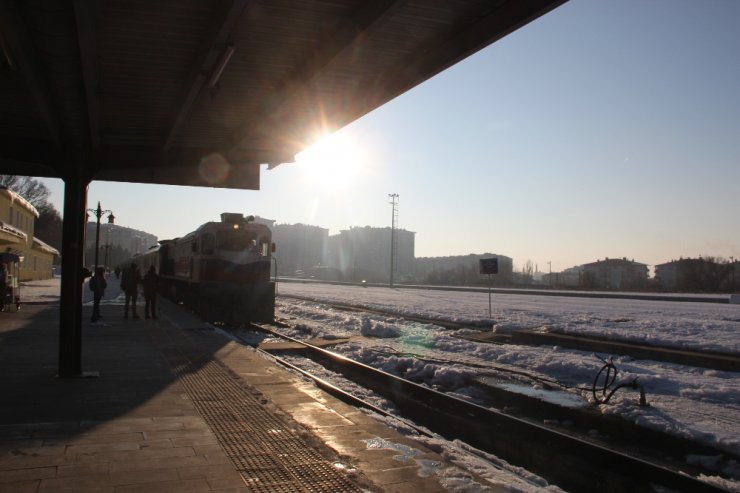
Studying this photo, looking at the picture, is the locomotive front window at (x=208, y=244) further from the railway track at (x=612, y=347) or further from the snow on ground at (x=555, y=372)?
the railway track at (x=612, y=347)

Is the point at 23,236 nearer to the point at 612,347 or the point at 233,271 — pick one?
the point at 233,271

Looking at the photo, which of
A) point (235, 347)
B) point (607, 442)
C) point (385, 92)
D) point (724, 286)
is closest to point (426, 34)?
point (385, 92)

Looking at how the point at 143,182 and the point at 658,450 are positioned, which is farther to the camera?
the point at 143,182

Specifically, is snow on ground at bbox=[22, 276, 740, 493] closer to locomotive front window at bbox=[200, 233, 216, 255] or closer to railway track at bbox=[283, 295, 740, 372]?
railway track at bbox=[283, 295, 740, 372]

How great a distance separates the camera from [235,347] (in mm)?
13531

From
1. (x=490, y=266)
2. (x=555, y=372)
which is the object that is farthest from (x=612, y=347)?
(x=490, y=266)

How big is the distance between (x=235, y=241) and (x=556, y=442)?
16.4 meters

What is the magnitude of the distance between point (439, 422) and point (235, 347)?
243 inches

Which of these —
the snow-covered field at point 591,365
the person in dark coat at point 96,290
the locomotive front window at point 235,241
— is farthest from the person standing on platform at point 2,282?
the snow-covered field at point 591,365

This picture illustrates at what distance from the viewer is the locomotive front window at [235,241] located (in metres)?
21.6

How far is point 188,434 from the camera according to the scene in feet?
20.4

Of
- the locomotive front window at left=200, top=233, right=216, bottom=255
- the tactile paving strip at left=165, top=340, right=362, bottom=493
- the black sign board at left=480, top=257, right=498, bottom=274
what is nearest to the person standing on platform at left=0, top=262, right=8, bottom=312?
the locomotive front window at left=200, top=233, right=216, bottom=255

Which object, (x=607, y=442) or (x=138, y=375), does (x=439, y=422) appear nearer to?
(x=607, y=442)

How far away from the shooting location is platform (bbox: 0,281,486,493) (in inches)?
193
